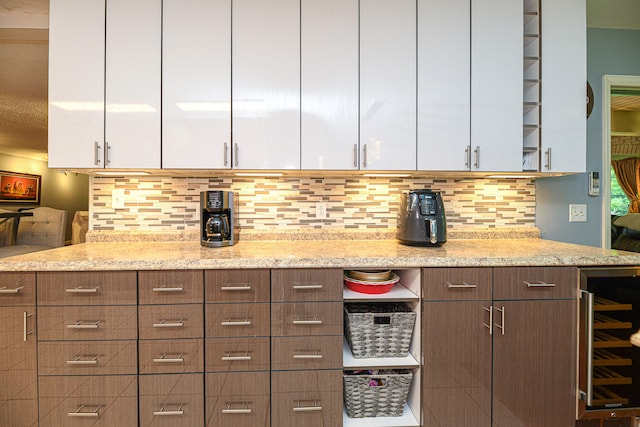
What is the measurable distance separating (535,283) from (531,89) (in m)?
1.18

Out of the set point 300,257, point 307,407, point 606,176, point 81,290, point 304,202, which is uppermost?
point 606,176

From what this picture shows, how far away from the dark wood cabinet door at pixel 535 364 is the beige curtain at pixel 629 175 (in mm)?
2450

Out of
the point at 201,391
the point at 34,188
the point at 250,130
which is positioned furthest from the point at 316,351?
the point at 34,188

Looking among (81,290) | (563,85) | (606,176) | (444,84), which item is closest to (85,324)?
(81,290)

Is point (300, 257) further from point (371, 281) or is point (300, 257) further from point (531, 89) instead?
point (531, 89)

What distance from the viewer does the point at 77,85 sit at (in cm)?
161

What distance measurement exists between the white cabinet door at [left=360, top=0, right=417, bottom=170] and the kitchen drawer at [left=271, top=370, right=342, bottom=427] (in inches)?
42.4

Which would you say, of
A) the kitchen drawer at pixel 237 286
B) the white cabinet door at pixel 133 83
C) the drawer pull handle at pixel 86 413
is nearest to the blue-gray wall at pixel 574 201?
the kitchen drawer at pixel 237 286

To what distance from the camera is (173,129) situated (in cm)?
164

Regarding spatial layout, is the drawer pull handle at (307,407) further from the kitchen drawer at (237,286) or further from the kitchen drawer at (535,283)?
the kitchen drawer at (535,283)

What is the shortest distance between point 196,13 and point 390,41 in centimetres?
105

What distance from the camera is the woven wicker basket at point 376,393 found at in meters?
1.47

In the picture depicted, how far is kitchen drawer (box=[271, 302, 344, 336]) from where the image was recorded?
1368 mm

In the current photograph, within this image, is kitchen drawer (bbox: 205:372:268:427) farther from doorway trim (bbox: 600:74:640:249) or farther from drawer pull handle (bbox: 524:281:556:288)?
doorway trim (bbox: 600:74:640:249)
